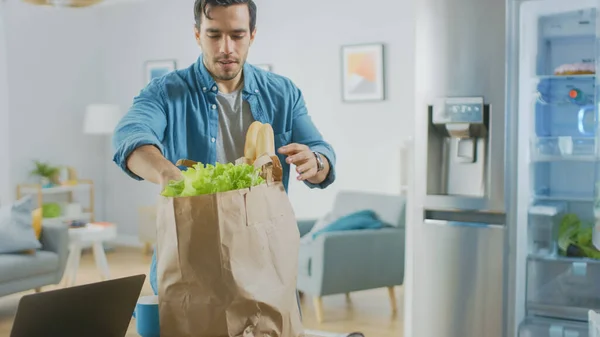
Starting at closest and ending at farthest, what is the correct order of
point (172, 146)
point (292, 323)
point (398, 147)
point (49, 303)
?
1. point (49, 303)
2. point (292, 323)
3. point (172, 146)
4. point (398, 147)

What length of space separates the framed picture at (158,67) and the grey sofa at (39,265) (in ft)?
7.51

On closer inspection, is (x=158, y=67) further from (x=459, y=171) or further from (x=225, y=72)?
(x=225, y=72)

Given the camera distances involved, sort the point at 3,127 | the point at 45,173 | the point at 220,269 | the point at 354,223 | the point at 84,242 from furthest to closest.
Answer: the point at 45,173, the point at 3,127, the point at 84,242, the point at 354,223, the point at 220,269

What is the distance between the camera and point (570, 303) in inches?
128

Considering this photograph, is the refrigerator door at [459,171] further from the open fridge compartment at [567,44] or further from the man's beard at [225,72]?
the man's beard at [225,72]

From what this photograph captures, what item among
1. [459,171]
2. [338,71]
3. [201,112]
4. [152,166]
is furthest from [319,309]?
[152,166]

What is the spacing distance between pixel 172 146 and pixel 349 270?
3.01 metres

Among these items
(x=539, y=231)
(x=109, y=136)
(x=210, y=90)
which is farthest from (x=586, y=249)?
(x=109, y=136)

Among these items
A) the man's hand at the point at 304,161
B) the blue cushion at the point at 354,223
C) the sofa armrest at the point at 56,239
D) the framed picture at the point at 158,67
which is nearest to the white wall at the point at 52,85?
the framed picture at the point at 158,67

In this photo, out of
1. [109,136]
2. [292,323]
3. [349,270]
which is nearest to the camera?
[292,323]

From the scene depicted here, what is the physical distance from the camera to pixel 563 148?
319cm

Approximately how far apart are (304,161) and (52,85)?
606 centimetres

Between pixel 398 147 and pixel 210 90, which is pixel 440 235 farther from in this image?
pixel 398 147

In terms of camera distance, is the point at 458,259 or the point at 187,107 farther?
the point at 458,259
